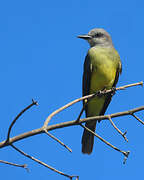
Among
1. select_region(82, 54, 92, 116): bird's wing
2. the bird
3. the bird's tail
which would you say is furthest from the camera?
select_region(82, 54, 92, 116): bird's wing

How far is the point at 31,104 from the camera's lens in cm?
272

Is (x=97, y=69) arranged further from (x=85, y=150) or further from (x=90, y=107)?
(x=85, y=150)

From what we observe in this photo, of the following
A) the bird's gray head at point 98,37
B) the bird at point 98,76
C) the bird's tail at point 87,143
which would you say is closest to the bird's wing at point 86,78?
the bird at point 98,76

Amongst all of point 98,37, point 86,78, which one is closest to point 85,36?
point 98,37

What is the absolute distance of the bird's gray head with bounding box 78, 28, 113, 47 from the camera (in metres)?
7.62

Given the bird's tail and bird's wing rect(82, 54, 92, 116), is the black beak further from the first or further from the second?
the bird's tail

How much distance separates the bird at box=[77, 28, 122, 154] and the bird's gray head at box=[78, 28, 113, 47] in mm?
37

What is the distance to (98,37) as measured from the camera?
25.5ft

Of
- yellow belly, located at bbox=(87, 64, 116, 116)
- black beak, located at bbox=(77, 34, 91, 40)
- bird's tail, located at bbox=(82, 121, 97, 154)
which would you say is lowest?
bird's tail, located at bbox=(82, 121, 97, 154)

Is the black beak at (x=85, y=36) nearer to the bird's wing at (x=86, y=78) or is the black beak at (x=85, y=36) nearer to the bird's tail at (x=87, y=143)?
the bird's wing at (x=86, y=78)

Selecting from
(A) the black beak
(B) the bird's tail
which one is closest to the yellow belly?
(B) the bird's tail

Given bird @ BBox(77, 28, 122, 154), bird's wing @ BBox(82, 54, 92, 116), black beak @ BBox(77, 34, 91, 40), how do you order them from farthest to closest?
black beak @ BBox(77, 34, 91, 40) → bird's wing @ BBox(82, 54, 92, 116) → bird @ BBox(77, 28, 122, 154)

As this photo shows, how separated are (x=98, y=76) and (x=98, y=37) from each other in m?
1.64

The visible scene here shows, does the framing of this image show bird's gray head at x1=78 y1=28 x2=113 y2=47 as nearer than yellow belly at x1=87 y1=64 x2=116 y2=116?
No
